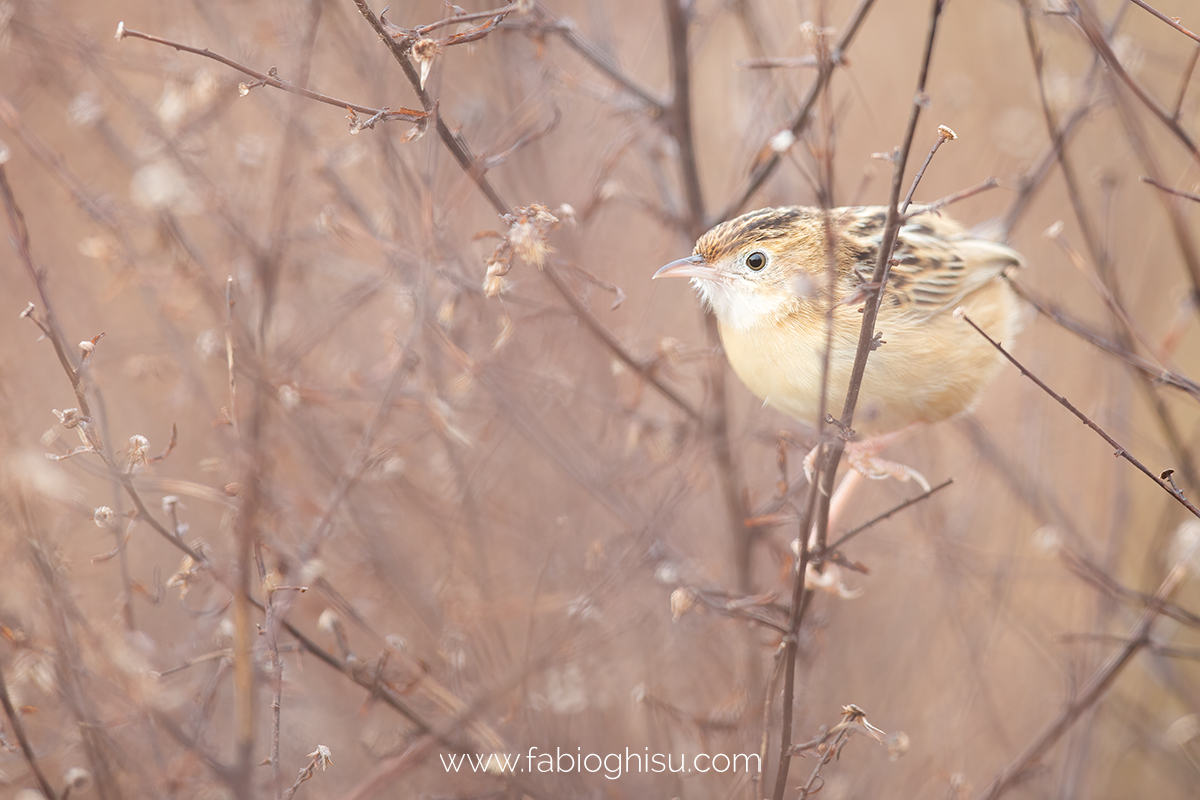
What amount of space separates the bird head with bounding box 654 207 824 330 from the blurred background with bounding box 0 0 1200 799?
0.24 m

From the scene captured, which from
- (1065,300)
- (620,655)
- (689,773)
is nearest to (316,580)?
(689,773)

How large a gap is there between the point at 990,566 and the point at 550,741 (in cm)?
329

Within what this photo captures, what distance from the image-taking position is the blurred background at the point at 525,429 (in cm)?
304

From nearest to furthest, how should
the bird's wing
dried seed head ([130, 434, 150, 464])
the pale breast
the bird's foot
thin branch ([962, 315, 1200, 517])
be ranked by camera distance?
thin branch ([962, 315, 1200, 517]) < dried seed head ([130, 434, 150, 464]) < the pale breast < the bird's wing < the bird's foot

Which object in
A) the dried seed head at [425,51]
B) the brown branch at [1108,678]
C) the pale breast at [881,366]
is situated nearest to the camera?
the dried seed head at [425,51]

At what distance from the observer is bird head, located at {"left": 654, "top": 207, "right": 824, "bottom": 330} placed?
3.55 m

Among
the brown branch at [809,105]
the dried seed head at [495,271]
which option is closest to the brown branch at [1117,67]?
the brown branch at [809,105]

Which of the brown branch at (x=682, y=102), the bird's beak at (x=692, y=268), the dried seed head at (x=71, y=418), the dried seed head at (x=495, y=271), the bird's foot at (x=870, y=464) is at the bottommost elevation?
the bird's foot at (x=870, y=464)

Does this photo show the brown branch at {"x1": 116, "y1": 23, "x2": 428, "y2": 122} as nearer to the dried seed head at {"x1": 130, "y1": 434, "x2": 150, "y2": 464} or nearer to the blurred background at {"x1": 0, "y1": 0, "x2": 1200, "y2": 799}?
the blurred background at {"x1": 0, "y1": 0, "x2": 1200, "y2": 799}

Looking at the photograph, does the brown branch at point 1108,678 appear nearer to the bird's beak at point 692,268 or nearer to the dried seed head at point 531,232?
the bird's beak at point 692,268

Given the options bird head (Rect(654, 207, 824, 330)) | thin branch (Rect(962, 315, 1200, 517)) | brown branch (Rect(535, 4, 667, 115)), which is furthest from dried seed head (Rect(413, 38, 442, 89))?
thin branch (Rect(962, 315, 1200, 517))

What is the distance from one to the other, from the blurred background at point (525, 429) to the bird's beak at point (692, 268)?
314mm

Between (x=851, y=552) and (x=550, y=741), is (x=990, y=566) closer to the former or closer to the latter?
(x=851, y=552)

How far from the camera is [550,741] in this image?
4.12 m
